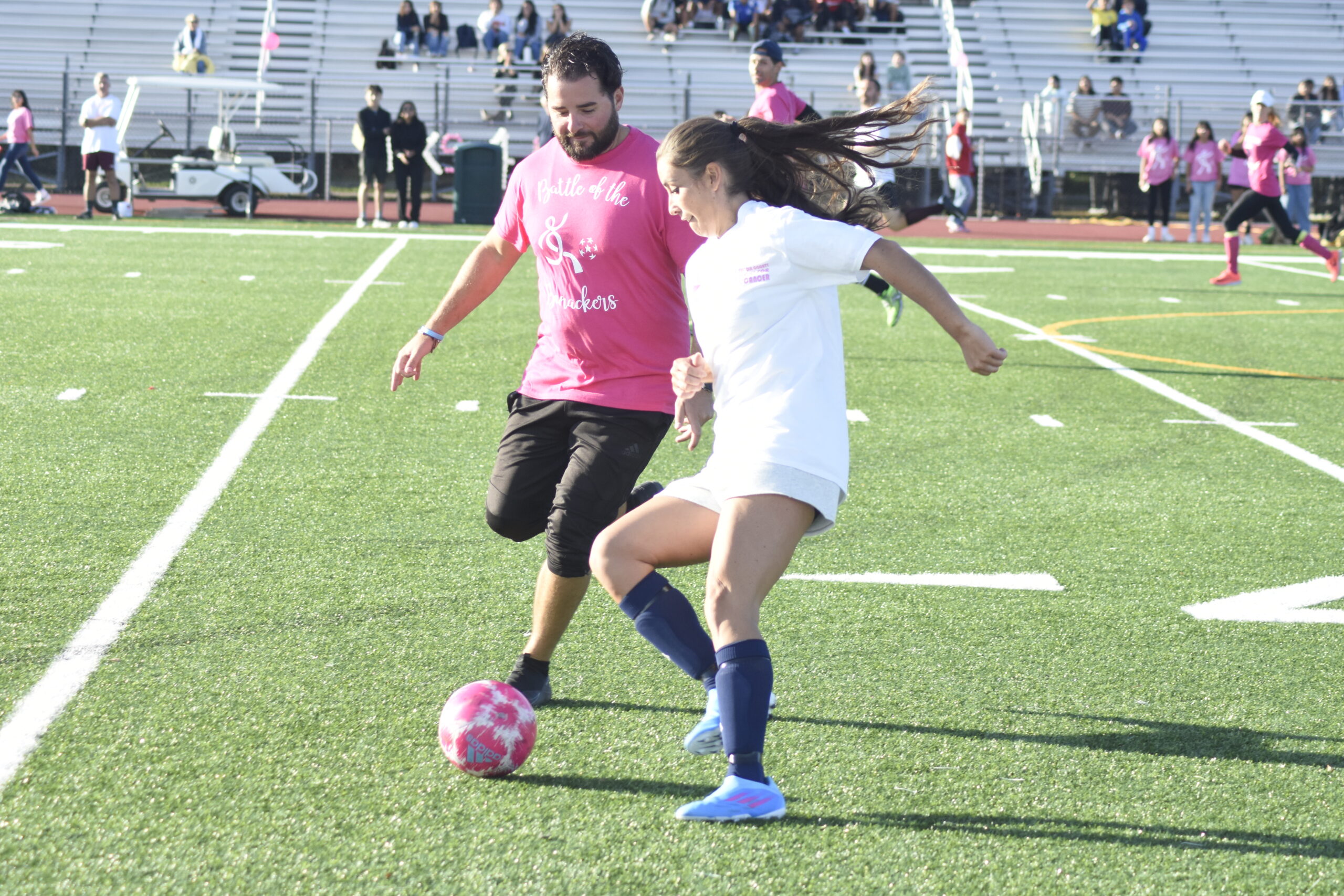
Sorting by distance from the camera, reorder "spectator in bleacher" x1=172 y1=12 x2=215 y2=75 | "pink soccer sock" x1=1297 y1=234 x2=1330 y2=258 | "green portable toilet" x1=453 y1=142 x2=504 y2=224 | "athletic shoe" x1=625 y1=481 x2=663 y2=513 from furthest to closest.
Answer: "spectator in bleacher" x1=172 y1=12 x2=215 y2=75 < "green portable toilet" x1=453 y1=142 x2=504 y2=224 < "pink soccer sock" x1=1297 y1=234 x2=1330 y2=258 < "athletic shoe" x1=625 y1=481 x2=663 y2=513

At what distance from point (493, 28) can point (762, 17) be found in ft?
21.6

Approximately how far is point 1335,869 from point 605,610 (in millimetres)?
2462

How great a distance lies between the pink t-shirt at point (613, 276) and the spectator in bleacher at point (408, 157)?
18648mm

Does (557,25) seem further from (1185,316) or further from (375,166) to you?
(1185,316)

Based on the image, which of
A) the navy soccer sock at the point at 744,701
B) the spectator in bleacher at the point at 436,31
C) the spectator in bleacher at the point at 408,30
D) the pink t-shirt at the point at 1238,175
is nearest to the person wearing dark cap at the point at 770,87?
the navy soccer sock at the point at 744,701

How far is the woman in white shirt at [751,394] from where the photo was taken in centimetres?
333

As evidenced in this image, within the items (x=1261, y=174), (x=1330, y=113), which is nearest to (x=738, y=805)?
(x=1261, y=174)

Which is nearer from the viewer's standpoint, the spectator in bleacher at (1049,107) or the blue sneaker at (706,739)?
the blue sneaker at (706,739)

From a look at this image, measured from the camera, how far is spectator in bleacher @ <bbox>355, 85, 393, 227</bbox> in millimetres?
22047

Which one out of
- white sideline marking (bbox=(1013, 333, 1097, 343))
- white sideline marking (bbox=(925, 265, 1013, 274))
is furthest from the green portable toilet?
white sideline marking (bbox=(1013, 333, 1097, 343))

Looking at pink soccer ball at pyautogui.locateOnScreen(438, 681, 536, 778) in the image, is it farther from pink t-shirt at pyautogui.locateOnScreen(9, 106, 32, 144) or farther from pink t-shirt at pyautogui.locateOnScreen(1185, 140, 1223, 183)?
pink t-shirt at pyautogui.locateOnScreen(1185, 140, 1223, 183)

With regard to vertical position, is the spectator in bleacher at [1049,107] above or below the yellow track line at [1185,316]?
above

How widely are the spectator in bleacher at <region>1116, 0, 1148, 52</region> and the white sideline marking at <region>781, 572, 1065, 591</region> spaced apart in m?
32.8

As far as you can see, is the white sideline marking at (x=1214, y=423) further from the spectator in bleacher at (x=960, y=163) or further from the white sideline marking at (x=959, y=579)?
the spectator in bleacher at (x=960, y=163)
